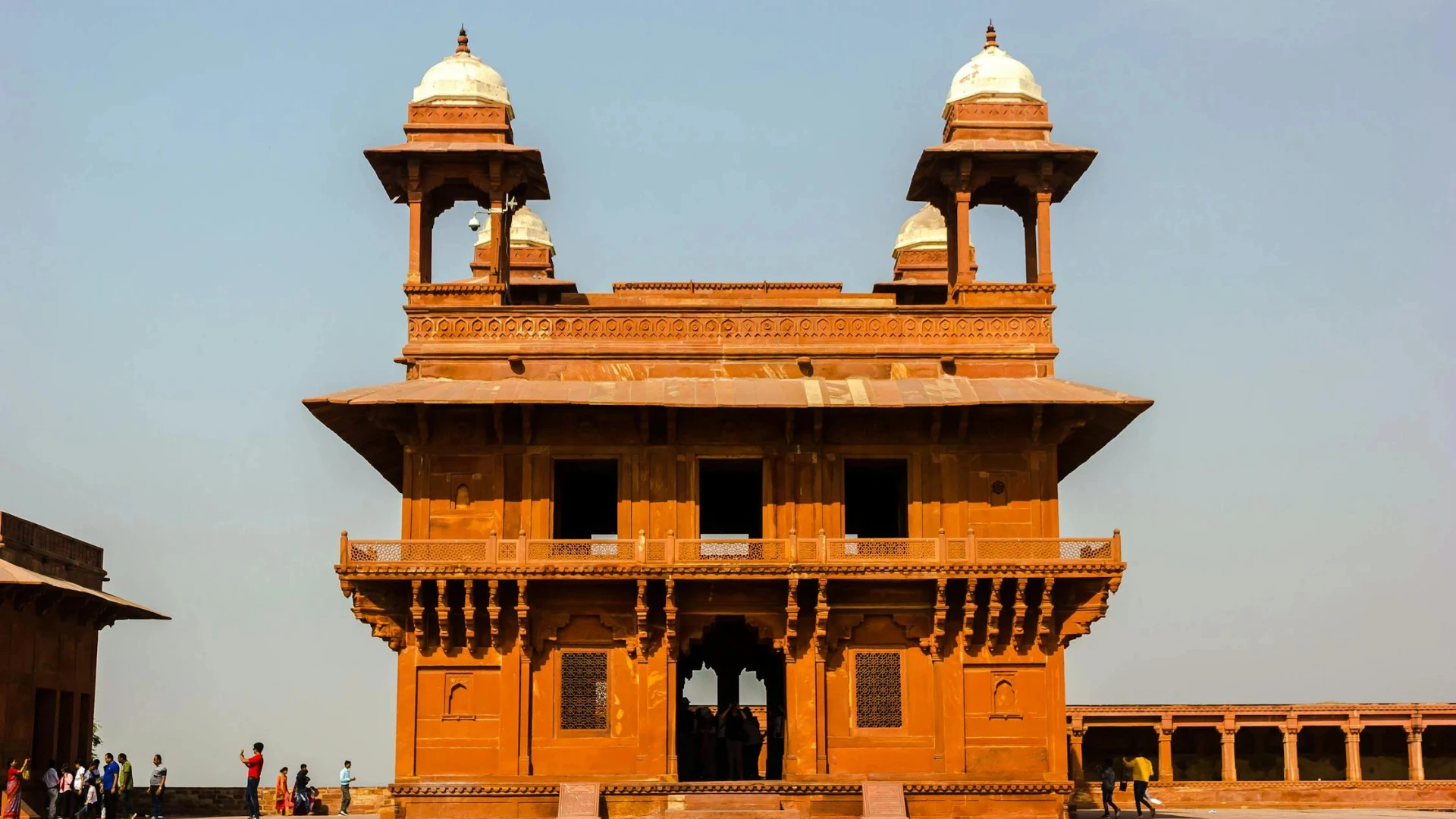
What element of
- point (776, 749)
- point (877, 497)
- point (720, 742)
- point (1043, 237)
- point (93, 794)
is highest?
point (1043, 237)

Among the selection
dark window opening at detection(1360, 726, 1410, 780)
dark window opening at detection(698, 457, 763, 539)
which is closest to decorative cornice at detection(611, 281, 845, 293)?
dark window opening at detection(698, 457, 763, 539)

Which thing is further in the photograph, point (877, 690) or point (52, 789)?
point (52, 789)

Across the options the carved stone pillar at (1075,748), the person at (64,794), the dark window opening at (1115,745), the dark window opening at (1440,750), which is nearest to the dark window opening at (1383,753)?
the dark window opening at (1440,750)

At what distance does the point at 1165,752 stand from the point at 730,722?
60.1 feet

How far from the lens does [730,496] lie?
109ft

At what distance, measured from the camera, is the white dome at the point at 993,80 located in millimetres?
29094

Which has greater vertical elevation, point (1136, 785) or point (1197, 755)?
point (1197, 755)

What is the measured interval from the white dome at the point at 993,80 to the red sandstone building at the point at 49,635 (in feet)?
51.6

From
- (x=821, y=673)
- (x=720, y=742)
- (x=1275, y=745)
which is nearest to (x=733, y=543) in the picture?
(x=821, y=673)

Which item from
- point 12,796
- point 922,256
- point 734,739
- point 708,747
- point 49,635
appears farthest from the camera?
point 922,256

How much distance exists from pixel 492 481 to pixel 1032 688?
7.98 metres

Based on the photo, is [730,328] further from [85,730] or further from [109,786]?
[85,730]

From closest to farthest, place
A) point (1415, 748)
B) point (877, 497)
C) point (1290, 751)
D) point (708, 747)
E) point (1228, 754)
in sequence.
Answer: point (708, 747), point (877, 497), point (1228, 754), point (1290, 751), point (1415, 748)

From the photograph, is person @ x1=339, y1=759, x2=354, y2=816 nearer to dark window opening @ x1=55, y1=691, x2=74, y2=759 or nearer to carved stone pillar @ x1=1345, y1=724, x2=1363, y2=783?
dark window opening @ x1=55, y1=691, x2=74, y2=759
